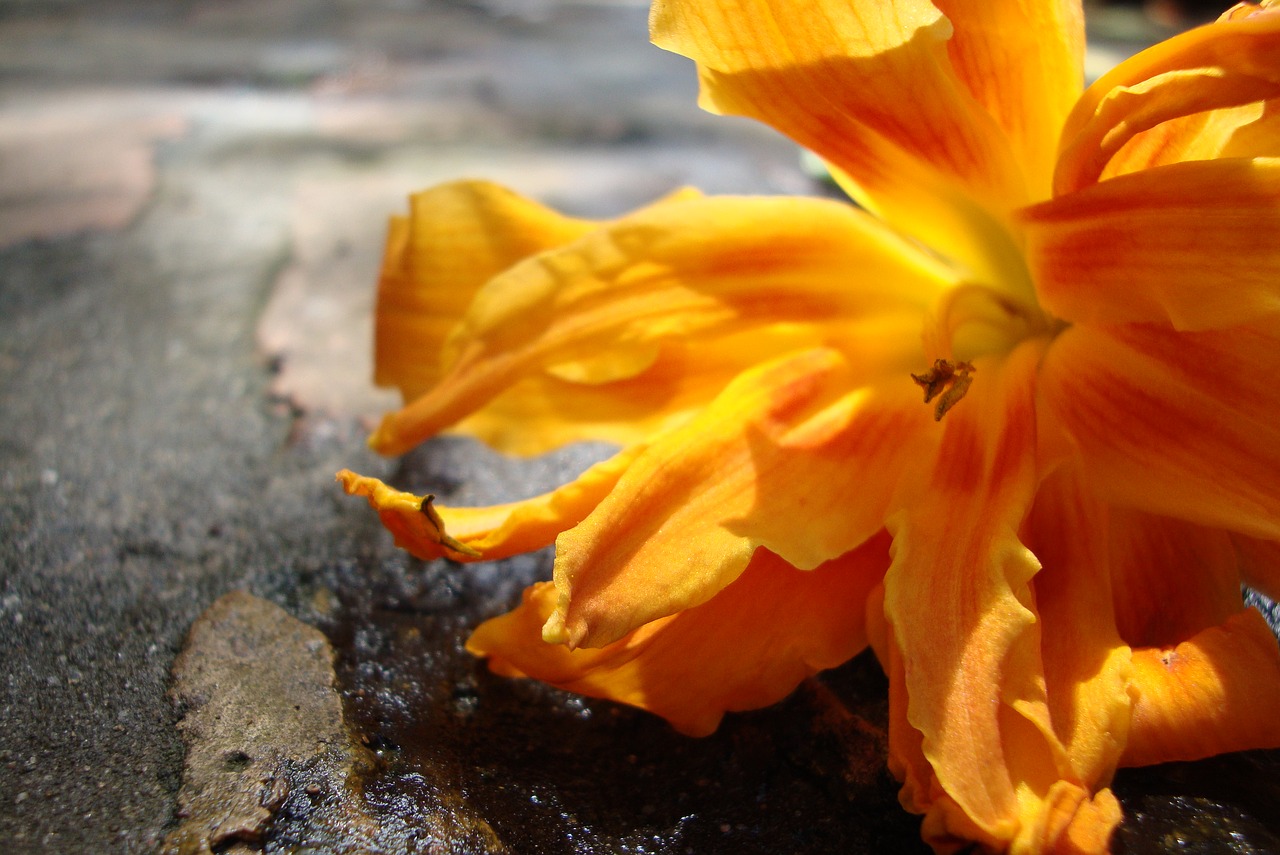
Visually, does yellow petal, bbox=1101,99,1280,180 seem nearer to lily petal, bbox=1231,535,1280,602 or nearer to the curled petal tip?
lily petal, bbox=1231,535,1280,602

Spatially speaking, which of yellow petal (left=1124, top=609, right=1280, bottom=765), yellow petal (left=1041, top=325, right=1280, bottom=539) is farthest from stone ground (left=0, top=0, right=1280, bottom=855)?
yellow petal (left=1041, top=325, right=1280, bottom=539)

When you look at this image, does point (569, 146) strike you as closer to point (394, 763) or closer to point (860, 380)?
point (860, 380)

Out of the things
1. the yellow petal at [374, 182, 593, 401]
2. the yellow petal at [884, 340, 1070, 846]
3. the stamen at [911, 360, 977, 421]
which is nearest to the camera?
the yellow petal at [884, 340, 1070, 846]

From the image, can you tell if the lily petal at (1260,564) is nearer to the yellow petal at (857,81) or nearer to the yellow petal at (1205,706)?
the yellow petal at (1205,706)

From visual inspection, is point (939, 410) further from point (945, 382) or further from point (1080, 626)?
point (1080, 626)

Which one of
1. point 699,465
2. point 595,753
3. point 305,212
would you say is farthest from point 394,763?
point 305,212

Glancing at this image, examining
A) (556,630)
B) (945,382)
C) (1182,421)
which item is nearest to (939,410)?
(945,382)

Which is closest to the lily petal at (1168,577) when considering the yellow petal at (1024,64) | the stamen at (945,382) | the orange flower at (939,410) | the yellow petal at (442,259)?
the orange flower at (939,410)
